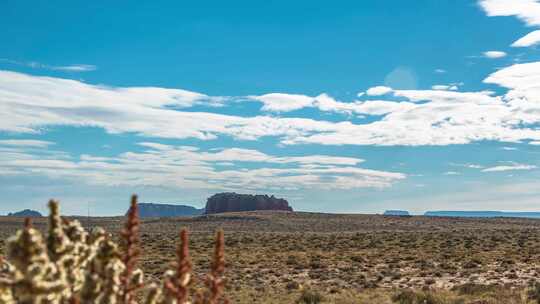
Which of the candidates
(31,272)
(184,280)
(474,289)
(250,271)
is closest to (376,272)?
(250,271)

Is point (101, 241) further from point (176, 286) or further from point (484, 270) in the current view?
point (484, 270)

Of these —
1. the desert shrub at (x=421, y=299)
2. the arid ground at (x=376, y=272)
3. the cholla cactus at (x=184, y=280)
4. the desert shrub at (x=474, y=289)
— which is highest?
the cholla cactus at (x=184, y=280)

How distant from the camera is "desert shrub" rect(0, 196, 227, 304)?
3330 millimetres

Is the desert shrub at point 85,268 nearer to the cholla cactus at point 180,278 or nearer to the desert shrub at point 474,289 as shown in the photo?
the cholla cactus at point 180,278

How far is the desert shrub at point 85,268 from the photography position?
333 cm

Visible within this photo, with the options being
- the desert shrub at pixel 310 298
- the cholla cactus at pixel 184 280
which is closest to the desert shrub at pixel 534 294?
the desert shrub at pixel 310 298

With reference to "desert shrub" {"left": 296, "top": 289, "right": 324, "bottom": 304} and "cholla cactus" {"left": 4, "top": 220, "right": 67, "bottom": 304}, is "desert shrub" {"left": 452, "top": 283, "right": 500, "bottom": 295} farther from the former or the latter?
"cholla cactus" {"left": 4, "top": 220, "right": 67, "bottom": 304}

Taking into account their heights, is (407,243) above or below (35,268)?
below

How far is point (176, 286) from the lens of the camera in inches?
148

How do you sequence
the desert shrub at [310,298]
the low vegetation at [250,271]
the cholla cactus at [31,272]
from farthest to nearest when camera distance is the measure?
1. the desert shrub at [310,298]
2. the low vegetation at [250,271]
3. the cholla cactus at [31,272]

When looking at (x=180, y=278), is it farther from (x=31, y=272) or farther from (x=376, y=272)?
(x=376, y=272)

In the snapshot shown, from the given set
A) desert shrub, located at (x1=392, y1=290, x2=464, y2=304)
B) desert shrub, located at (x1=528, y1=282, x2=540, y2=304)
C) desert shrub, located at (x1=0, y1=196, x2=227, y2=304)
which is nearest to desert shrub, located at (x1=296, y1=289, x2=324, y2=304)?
desert shrub, located at (x1=392, y1=290, x2=464, y2=304)

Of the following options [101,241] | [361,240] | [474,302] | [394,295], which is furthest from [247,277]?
[361,240]

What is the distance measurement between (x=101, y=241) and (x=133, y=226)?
45cm
